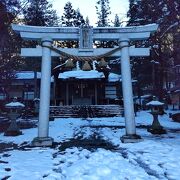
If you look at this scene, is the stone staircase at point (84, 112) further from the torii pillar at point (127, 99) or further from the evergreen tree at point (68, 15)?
the evergreen tree at point (68, 15)

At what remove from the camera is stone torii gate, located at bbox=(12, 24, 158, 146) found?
448 inches

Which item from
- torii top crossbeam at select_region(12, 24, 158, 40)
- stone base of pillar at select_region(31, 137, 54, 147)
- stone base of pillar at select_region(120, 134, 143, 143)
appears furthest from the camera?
torii top crossbeam at select_region(12, 24, 158, 40)

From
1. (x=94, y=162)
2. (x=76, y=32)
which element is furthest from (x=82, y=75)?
(x=94, y=162)

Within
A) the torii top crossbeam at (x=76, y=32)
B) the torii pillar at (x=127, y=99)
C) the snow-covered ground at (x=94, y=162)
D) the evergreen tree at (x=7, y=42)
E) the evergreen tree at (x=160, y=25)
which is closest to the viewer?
the snow-covered ground at (x=94, y=162)

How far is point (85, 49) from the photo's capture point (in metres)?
11.7

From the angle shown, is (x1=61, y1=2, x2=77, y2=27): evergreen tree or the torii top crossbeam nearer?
the torii top crossbeam

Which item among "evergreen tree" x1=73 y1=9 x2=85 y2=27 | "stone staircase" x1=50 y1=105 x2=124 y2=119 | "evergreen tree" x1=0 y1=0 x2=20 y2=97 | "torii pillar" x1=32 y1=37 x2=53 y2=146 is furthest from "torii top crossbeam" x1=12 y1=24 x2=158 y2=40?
"evergreen tree" x1=73 y1=9 x2=85 y2=27

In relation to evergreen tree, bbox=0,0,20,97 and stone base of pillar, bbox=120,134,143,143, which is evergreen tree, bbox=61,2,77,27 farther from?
stone base of pillar, bbox=120,134,143,143

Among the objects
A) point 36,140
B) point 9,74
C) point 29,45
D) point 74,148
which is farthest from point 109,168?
point 29,45

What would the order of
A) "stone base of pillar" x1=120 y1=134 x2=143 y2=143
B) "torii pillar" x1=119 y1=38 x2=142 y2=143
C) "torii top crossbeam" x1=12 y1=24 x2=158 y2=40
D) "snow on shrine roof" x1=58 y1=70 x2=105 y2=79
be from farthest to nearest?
"snow on shrine roof" x1=58 y1=70 x2=105 y2=79, "torii top crossbeam" x1=12 y1=24 x2=158 y2=40, "torii pillar" x1=119 y1=38 x2=142 y2=143, "stone base of pillar" x1=120 y1=134 x2=143 y2=143

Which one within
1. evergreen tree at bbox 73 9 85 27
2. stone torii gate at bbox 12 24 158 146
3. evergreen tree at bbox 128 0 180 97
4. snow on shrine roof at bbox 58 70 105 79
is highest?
evergreen tree at bbox 73 9 85 27

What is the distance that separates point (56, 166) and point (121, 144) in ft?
12.6

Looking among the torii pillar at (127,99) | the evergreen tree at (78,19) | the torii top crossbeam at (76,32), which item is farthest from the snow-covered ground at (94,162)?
the evergreen tree at (78,19)

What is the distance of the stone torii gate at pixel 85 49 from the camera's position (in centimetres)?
1139
